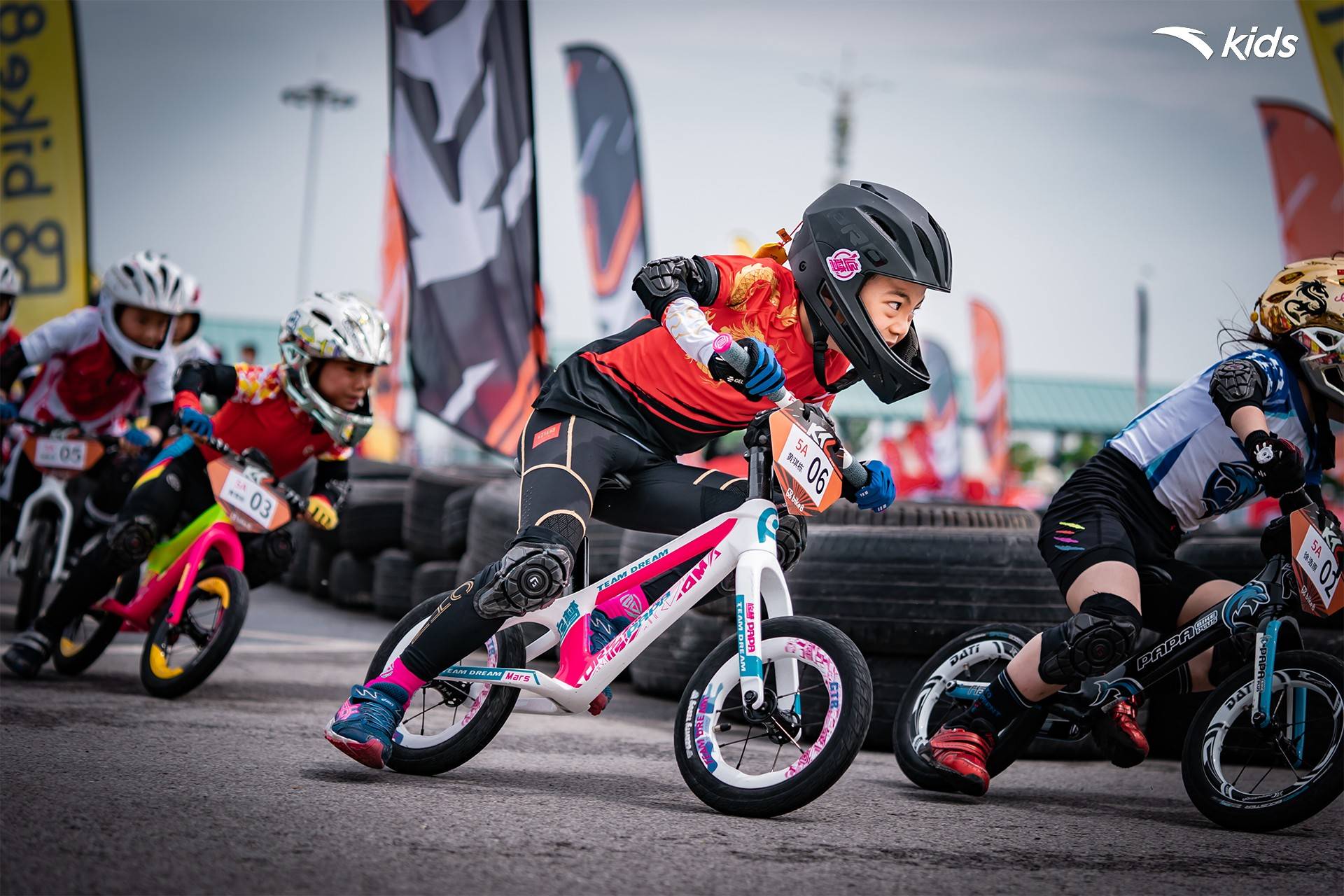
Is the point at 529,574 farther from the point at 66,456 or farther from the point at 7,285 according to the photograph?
the point at 7,285

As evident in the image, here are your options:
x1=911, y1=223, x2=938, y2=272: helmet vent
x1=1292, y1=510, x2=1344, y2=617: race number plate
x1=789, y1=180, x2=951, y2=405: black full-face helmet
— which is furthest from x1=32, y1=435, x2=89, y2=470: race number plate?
x1=1292, y1=510, x2=1344, y2=617: race number plate

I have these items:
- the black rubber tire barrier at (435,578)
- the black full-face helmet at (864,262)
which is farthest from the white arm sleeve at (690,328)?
the black rubber tire barrier at (435,578)

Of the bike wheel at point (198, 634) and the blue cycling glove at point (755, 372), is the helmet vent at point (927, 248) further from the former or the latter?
the bike wheel at point (198, 634)

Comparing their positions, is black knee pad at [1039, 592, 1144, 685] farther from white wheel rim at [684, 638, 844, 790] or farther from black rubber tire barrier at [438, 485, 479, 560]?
black rubber tire barrier at [438, 485, 479, 560]

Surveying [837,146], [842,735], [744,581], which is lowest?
[842,735]

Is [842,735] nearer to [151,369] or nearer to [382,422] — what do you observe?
[151,369]

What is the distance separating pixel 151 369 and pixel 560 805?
17.6 feet

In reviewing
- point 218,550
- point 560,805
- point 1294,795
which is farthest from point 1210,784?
point 218,550

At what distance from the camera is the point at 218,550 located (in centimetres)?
673

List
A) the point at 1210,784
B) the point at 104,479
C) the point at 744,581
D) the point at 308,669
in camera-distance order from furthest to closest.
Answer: the point at 104,479 → the point at 308,669 → the point at 1210,784 → the point at 744,581

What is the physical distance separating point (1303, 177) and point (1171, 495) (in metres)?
8.61

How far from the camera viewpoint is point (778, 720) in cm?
421

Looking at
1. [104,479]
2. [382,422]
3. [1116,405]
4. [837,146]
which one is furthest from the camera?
[1116,405]

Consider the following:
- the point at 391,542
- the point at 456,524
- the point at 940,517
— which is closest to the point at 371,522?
the point at 391,542
